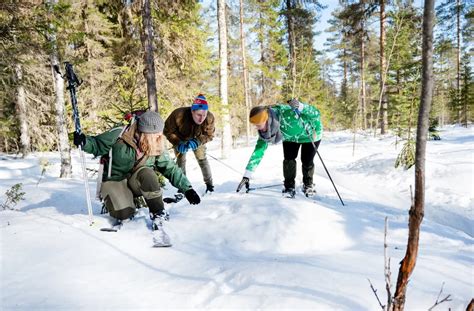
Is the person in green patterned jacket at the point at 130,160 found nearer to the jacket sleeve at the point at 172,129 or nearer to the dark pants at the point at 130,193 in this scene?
the dark pants at the point at 130,193

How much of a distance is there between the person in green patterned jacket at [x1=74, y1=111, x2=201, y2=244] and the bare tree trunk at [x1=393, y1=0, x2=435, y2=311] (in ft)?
7.94

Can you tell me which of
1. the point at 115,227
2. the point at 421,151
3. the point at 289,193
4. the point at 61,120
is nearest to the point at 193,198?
the point at 115,227

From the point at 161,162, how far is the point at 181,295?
1.93 meters

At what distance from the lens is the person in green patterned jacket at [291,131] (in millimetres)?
4418

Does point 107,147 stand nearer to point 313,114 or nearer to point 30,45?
point 313,114

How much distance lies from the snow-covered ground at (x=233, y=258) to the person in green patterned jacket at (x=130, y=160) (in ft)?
1.04

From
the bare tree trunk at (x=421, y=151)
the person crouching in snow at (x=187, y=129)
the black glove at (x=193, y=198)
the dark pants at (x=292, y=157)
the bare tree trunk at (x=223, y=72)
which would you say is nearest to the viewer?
the bare tree trunk at (x=421, y=151)

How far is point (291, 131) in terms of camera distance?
4672mm

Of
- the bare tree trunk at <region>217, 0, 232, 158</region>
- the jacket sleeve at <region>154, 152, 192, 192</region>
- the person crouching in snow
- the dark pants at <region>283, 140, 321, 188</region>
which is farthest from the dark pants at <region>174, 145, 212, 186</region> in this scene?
the bare tree trunk at <region>217, 0, 232, 158</region>

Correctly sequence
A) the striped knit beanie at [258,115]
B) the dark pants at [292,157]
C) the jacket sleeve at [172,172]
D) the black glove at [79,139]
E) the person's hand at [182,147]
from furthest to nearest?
1. the person's hand at [182,147]
2. the dark pants at [292,157]
3. the striped knit beanie at [258,115]
4. the jacket sleeve at [172,172]
5. the black glove at [79,139]

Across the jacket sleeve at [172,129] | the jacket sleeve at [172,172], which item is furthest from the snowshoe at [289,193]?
the jacket sleeve at [172,129]

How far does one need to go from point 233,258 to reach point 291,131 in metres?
2.48

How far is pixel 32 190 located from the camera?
20.1ft

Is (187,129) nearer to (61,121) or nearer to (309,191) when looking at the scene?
(309,191)
